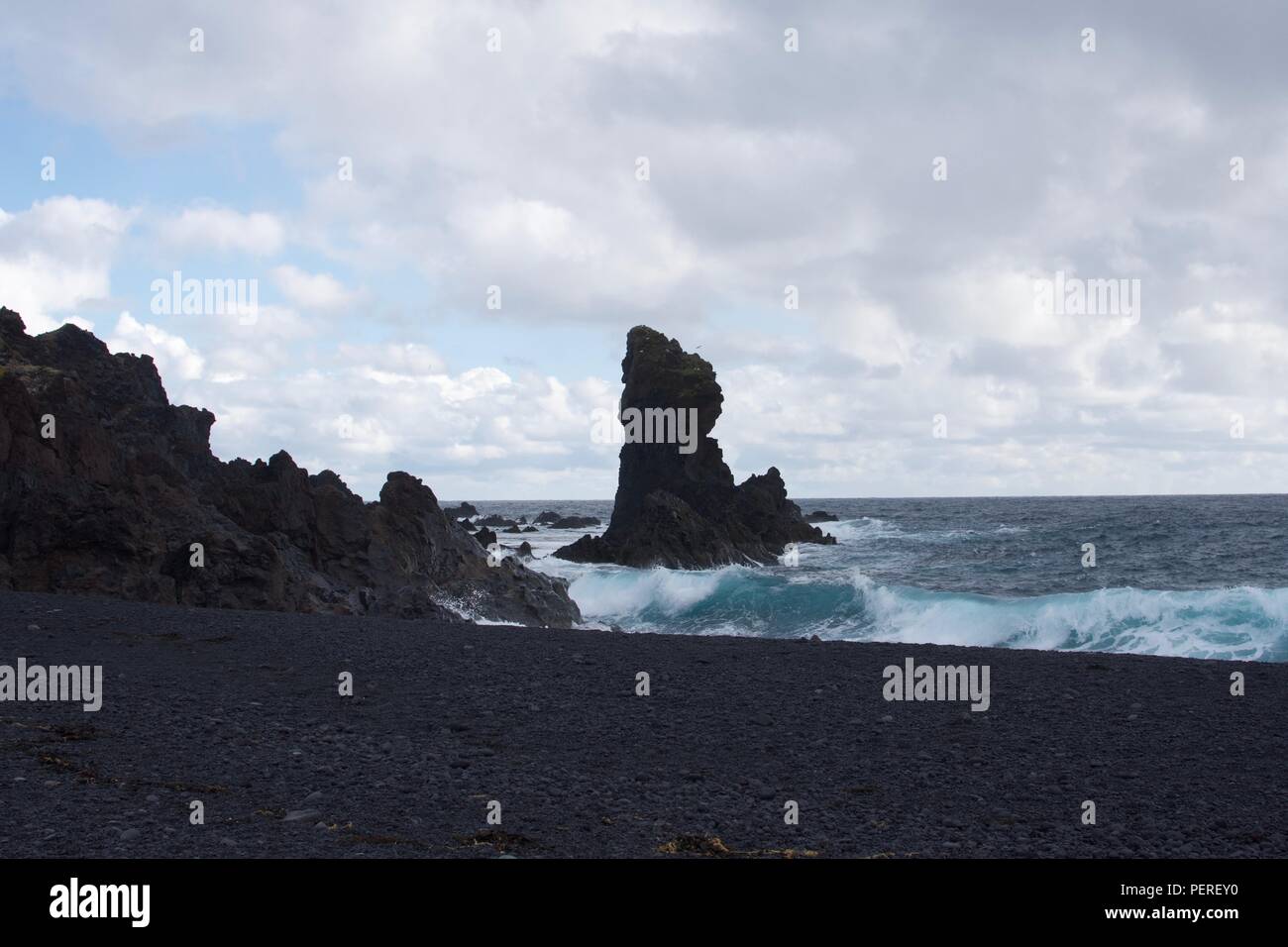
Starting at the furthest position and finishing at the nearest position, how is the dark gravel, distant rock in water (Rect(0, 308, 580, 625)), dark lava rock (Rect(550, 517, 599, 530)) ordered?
dark lava rock (Rect(550, 517, 599, 530))
distant rock in water (Rect(0, 308, 580, 625))
the dark gravel

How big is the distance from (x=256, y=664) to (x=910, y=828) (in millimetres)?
9338

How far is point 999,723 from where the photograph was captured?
11328 mm

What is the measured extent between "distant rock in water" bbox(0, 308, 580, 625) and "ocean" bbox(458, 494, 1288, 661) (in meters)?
5.43

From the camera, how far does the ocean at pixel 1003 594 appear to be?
2492 cm

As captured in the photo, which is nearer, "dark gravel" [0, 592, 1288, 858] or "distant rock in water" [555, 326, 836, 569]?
"dark gravel" [0, 592, 1288, 858]

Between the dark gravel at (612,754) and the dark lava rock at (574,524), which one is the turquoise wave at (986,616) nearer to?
the dark gravel at (612,754)

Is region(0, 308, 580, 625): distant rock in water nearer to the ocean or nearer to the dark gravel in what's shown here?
the ocean

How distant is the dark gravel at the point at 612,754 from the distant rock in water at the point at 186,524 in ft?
20.3

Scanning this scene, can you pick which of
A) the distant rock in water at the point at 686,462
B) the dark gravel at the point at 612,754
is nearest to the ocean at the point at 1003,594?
the distant rock in water at the point at 686,462

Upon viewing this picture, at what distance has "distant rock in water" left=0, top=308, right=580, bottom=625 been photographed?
2183 centimetres

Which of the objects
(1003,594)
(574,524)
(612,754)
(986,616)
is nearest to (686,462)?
(1003,594)

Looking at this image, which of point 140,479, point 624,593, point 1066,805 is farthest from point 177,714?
point 624,593

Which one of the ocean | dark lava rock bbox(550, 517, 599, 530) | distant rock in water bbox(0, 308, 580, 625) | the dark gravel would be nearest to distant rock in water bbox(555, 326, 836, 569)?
the ocean
